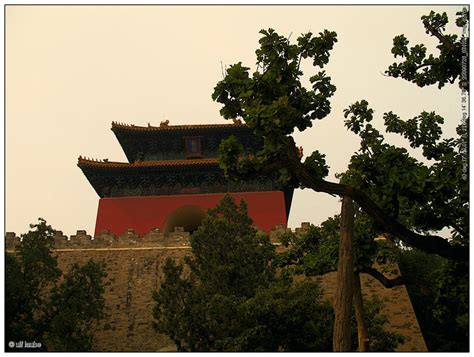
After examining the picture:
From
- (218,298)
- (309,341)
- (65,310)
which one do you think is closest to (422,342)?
(309,341)

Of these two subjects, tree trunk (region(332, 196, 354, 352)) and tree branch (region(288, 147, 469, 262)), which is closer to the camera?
tree trunk (region(332, 196, 354, 352))

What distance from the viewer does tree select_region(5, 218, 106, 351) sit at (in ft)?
36.5

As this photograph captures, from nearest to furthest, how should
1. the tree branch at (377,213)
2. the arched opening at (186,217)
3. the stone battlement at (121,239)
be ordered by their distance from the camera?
the tree branch at (377,213), the stone battlement at (121,239), the arched opening at (186,217)

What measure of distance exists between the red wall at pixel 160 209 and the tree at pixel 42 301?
15.8 feet

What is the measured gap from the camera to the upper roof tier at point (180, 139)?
742 inches

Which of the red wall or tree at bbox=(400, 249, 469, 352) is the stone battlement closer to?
the red wall

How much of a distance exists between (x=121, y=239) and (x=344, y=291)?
1111cm

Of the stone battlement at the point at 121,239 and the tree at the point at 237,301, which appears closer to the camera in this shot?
the tree at the point at 237,301

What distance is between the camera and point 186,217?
18.5 metres

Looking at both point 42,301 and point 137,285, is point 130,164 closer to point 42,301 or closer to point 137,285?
point 137,285

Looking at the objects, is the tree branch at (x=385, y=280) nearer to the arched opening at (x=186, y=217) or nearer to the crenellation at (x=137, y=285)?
the crenellation at (x=137, y=285)

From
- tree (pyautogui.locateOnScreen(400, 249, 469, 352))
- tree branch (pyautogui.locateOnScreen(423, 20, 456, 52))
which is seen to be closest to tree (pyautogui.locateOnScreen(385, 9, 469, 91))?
tree branch (pyautogui.locateOnScreen(423, 20, 456, 52))

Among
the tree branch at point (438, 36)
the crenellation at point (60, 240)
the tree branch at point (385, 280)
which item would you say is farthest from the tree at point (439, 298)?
the crenellation at point (60, 240)

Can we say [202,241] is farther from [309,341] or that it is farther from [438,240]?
[438,240]
